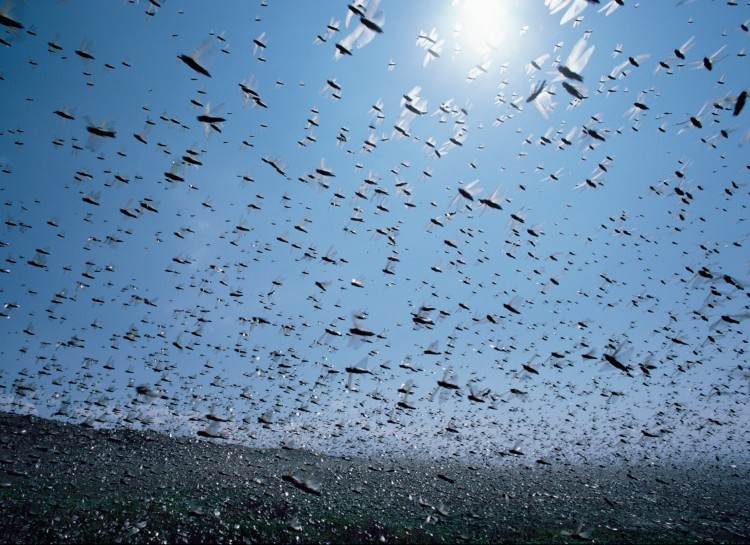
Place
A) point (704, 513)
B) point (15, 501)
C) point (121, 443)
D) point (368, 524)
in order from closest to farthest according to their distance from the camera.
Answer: point (15, 501) < point (368, 524) < point (704, 513) < point (121, 443)

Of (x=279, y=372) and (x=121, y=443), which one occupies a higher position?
(x=279, y=372)

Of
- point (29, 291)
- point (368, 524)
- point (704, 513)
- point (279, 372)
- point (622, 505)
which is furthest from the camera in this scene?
point (622, 505)

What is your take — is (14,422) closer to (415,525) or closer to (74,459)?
(74,459)

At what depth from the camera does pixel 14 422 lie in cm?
5566

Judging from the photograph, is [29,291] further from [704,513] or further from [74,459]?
[704,513]

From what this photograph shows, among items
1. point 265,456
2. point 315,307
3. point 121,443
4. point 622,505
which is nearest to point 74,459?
point 121,443

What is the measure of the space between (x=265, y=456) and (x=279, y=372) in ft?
232

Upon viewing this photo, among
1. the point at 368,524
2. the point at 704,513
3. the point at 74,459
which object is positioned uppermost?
the point at 704,513

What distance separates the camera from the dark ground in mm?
24453

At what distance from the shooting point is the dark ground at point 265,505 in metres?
24.5

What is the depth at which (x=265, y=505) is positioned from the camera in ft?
114

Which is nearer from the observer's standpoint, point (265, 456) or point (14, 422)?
point (14, 422)

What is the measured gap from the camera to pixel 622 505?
4959 centimetres

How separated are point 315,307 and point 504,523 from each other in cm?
3228
